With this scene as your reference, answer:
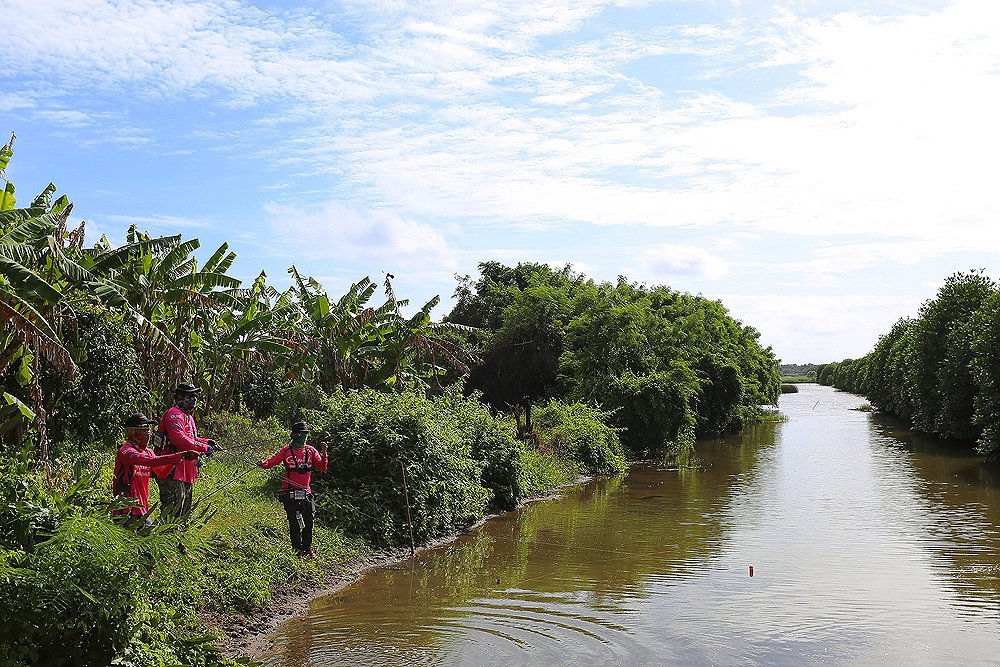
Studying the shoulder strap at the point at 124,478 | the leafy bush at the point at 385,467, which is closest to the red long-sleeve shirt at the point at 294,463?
the leafy bush at the point at 385,467

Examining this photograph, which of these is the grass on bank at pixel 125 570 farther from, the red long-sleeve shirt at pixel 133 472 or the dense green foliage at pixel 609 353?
the dense green foliage at pixel 609 353

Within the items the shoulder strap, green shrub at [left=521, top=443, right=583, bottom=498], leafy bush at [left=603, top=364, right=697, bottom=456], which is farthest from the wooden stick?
leafy bush at [left=603, top=364, right=697, bottom=456]

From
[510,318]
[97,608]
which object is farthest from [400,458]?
[510,318]

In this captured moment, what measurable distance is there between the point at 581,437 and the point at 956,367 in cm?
1805

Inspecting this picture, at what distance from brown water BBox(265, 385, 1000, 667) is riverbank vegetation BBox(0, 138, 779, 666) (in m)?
1.09

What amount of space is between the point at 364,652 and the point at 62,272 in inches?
280

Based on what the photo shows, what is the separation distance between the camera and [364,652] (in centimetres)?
969

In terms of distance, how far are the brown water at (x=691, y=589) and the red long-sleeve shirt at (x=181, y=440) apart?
2.14 meters

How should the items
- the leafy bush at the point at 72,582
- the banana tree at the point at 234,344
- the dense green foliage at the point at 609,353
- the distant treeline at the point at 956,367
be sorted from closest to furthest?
the leafy bush at the point at 72,582 < the banana tree at the point at 234,344 < the distant treeline at the point at 956,367 < the dense green foliage at the point at 609,353

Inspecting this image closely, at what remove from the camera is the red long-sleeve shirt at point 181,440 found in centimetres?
1009

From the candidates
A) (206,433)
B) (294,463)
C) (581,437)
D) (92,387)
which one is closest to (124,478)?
(294,463)

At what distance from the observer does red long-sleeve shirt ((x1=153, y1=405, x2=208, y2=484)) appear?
33.1 feet

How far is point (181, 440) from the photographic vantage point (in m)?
10.1

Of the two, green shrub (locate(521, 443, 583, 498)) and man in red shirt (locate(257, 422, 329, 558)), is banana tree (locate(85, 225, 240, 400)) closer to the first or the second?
man in red shirt (locate(257, 422, 329, 558))
